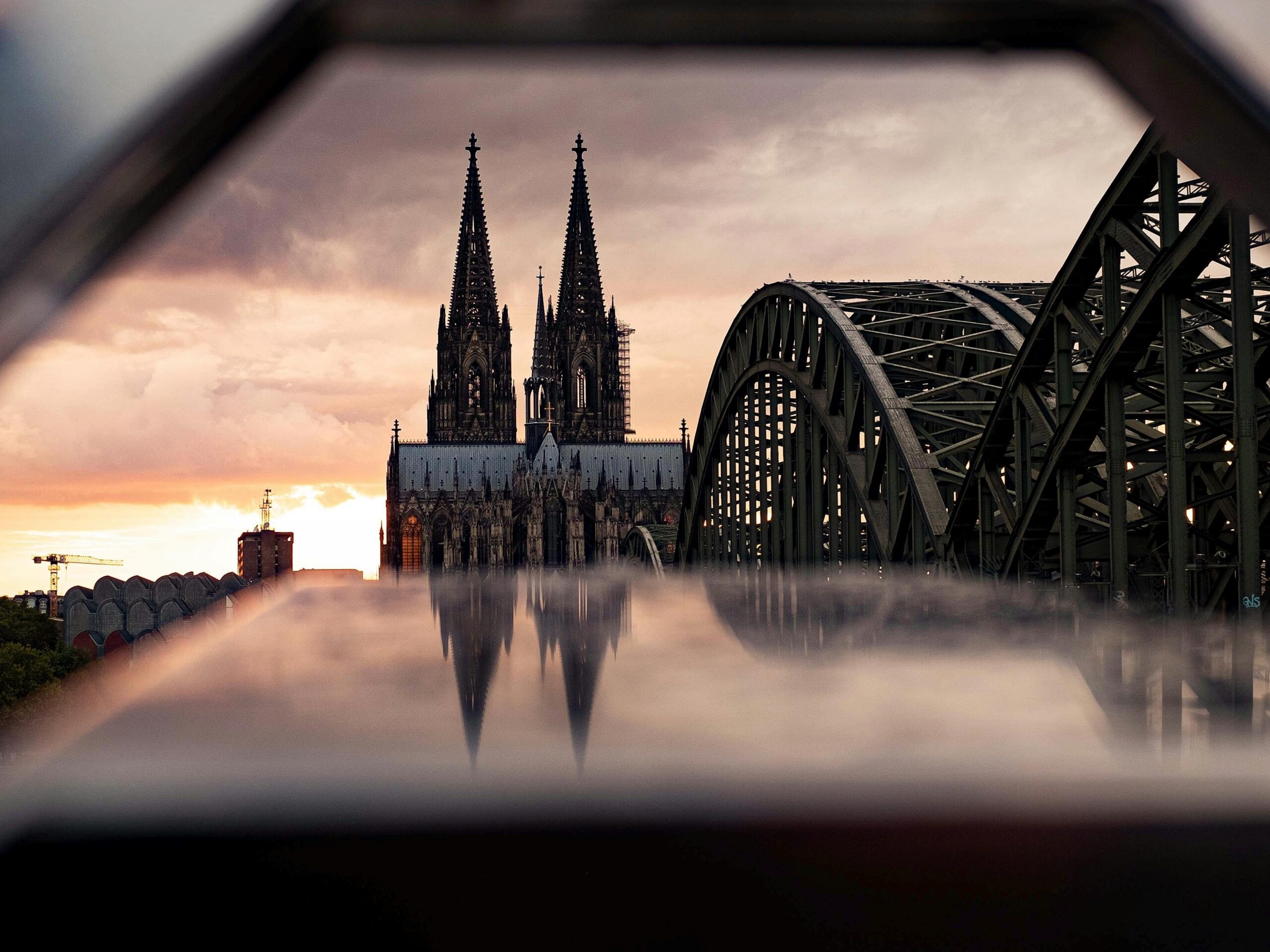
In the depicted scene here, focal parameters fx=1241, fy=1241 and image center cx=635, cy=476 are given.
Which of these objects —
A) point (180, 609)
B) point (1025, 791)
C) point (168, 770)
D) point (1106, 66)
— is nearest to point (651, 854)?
point (1025, 791)

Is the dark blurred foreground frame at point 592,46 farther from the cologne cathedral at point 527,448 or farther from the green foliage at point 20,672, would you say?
the cologne cathedral at point 527,448

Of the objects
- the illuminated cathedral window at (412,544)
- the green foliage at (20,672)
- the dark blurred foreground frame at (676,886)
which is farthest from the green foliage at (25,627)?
the dark blurred foreground frame at (676,886)

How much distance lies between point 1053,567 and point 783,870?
14.1 m

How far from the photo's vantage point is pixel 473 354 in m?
111

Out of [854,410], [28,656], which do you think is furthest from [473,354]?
[854,410]

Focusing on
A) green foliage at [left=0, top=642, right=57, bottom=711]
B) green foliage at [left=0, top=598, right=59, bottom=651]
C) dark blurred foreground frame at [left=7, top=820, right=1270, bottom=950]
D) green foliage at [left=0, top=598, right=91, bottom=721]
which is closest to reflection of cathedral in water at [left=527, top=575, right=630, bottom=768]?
dark blurred foreground frame at [left=7, top=820, right=1270, bottom=950]

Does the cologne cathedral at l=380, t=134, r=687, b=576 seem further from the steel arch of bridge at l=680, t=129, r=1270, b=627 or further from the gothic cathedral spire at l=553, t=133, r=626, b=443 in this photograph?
the steel arch of bridge at l=680, t=129, r=1270, b=627

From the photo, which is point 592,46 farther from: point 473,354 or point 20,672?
point 473,354

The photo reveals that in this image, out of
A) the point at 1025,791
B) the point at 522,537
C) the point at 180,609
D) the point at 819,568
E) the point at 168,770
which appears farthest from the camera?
the point at 522,537

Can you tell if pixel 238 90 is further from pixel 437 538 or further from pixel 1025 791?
pixel 437 538

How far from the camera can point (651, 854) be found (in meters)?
2.80

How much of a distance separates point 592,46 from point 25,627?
194ft

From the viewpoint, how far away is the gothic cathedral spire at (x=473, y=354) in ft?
363

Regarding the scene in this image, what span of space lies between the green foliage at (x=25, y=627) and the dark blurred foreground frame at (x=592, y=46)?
53896 mm
